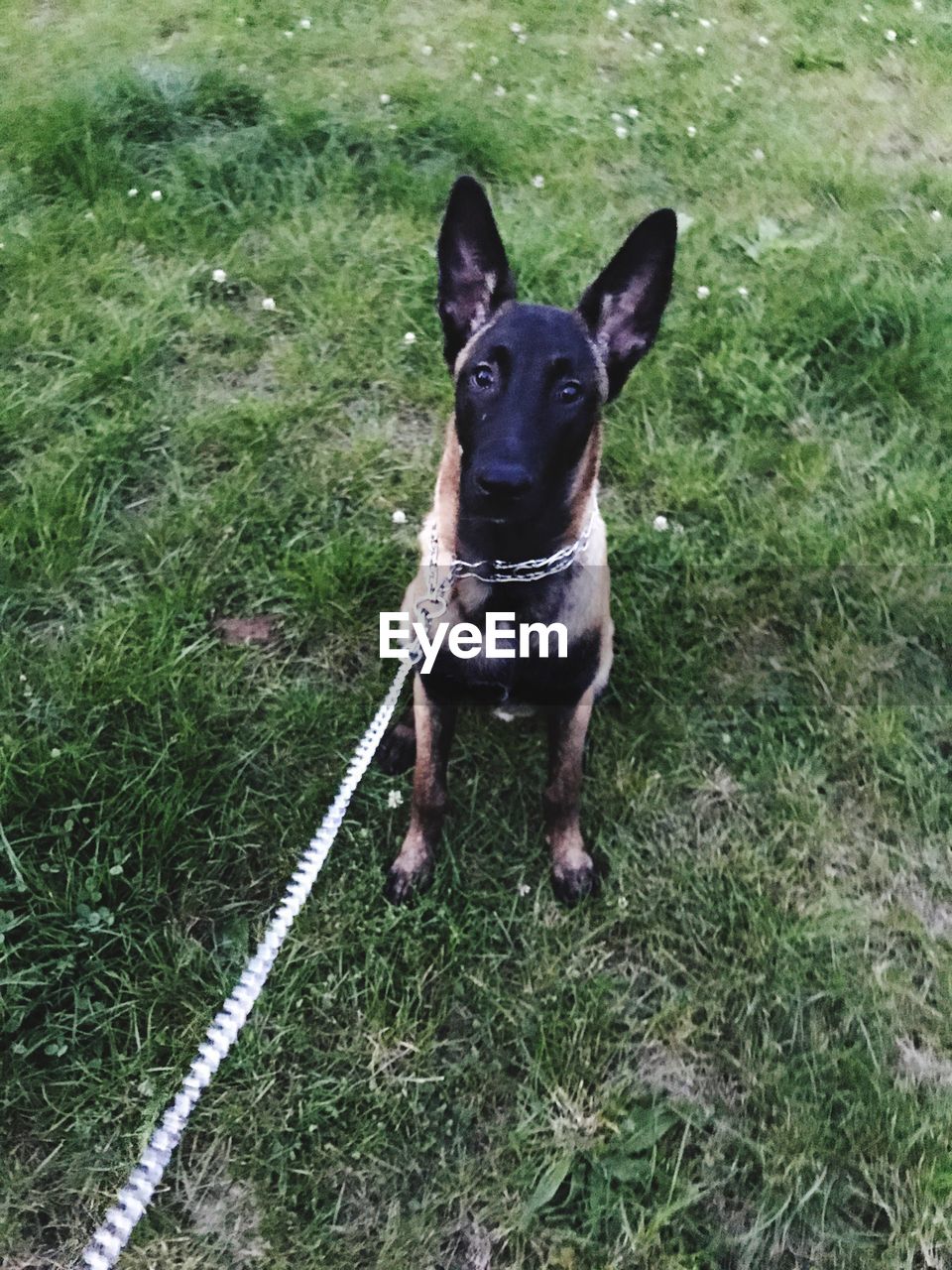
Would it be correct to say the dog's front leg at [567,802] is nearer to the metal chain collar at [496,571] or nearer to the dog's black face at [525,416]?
the metal chain collar at [496,571]

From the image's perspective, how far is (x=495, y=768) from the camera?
109 inches

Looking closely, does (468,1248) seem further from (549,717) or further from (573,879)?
(549,717)

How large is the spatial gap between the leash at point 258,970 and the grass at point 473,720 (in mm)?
304

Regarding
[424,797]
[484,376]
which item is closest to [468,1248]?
[424,797]

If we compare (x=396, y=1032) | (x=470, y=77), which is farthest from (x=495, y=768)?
(x=470, y=77)

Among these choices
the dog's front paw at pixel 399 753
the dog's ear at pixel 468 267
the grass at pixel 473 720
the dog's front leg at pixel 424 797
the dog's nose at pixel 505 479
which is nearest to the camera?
the dog's nose at pixel 505 479

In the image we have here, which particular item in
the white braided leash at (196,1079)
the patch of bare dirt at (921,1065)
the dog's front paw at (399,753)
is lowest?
the patch of bare dirt at (921,1065)

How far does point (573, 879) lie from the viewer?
252 cm

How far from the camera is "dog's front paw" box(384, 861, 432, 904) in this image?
8.09ft

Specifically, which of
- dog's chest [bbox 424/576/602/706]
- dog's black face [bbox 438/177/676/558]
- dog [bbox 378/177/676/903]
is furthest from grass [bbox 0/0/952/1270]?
dog's black face [bbox 438/177/676/558]

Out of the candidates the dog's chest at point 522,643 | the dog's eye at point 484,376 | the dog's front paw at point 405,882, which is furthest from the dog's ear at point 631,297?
the dog's front paw at point 405,882

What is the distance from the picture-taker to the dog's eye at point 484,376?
209cm

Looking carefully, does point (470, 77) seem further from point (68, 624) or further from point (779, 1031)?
point (779, 1031)

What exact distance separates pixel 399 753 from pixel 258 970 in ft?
3.66
